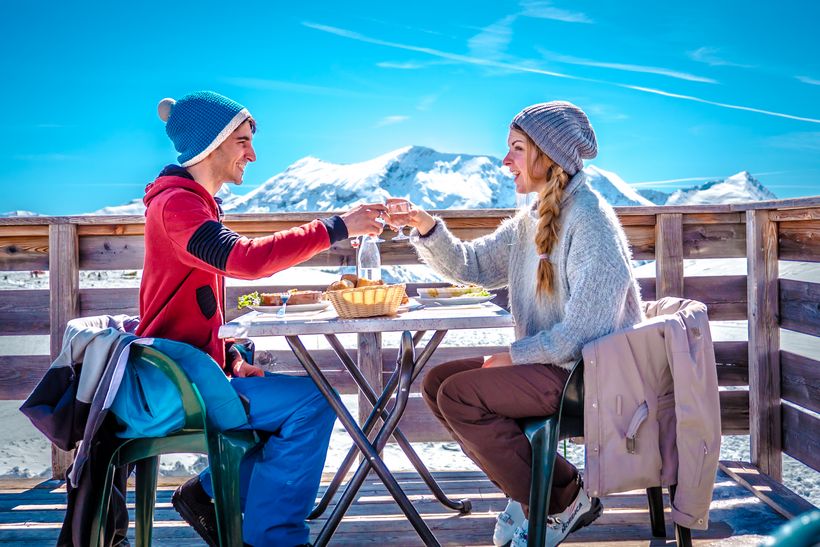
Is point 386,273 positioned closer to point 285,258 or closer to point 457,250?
point 457,250

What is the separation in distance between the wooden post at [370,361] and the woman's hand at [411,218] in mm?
1053

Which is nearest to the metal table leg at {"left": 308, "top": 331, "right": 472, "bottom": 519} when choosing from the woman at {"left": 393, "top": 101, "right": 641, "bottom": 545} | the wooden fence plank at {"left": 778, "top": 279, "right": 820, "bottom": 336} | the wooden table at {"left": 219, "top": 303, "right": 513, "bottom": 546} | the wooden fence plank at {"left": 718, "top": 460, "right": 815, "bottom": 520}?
the wooden table at {"left": 219, "top": 303, "right": 513, "bottom": 546}

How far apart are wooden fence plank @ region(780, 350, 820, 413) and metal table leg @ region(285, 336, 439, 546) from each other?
6.82ft

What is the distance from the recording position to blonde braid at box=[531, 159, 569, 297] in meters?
2.30

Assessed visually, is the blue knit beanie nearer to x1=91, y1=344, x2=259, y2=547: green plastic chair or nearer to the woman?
x1=91, y1=344, x2=259, y2=547: green plastic chair

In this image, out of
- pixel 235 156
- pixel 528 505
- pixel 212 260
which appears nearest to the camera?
pixel 212 260

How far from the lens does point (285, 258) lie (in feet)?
6.97

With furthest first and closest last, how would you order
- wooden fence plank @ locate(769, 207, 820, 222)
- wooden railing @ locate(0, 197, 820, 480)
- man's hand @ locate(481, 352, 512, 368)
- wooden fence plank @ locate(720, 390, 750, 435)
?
wooden fence plank @ locate(720, 390, 750, 435), wooden railing @ locate(0, 197, 820, 480), wooden fence plank @ locate(769, 207, 820, 222), man's hand @ locate(481, 352, 512, 368)

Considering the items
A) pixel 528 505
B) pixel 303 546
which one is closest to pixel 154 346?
pixel 303 546

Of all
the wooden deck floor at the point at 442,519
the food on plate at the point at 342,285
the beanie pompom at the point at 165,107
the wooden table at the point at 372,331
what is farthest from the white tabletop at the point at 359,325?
the wooden deck floor at the point at 442,519

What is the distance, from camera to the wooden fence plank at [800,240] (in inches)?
127

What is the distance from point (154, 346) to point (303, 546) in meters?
0.77

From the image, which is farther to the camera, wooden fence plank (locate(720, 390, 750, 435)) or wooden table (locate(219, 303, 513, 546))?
wooden fence plank (locate(720, 390, 750, 435))

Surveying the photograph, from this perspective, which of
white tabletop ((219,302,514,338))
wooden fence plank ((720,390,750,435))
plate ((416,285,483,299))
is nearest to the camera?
white tabletop ((219,302,514,338))
